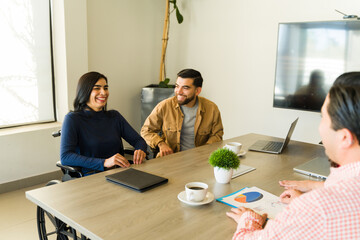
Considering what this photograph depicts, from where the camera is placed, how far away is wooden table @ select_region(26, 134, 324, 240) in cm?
122

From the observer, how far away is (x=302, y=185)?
5.41ft

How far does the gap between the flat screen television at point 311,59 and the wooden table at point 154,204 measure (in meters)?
1.68

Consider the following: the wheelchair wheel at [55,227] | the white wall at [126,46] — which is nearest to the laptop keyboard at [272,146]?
the wheelchair wheel at [55,227]

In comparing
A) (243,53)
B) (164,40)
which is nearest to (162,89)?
(164,40)

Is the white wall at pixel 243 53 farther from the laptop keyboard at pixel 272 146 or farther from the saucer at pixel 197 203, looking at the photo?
the saucer at pixel 197 203

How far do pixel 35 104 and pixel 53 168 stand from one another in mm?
753

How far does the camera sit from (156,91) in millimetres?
4418

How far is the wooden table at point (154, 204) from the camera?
4.02ft

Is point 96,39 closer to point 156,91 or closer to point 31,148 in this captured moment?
point 156,91

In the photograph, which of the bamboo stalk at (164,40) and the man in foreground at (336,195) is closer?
the man in foreground at (336,195)

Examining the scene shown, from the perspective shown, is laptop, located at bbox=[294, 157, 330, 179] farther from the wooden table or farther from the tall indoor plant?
the tall indoor plant

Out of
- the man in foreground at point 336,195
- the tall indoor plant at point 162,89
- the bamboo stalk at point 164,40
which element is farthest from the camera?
the bamboo stalk at point 164,40

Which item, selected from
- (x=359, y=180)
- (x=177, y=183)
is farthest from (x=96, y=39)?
(x=359, y=180)

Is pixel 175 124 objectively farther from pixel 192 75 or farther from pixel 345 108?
pixel 345 108
